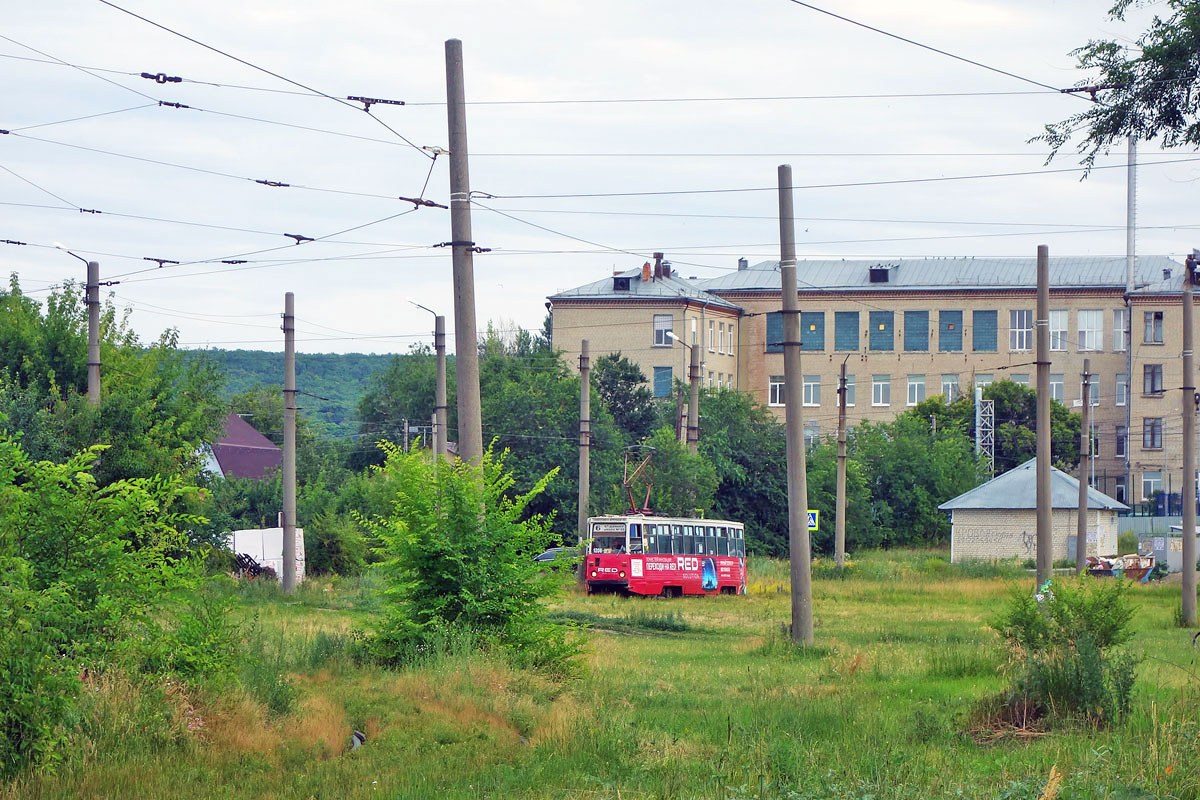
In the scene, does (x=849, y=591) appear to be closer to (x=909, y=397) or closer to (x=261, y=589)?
(x=261, y=589)

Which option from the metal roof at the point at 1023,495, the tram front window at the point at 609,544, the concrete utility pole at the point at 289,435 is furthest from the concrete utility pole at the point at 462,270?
the metal roof at the point at 1023,495

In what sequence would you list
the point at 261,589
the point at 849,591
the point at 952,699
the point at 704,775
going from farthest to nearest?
the point at 849,591 < the point at 261,589 < the point at 952,699 < the point at 704,775

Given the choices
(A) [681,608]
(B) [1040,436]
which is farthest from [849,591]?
(B) [1040,436]

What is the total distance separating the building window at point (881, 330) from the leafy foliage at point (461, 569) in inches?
3103

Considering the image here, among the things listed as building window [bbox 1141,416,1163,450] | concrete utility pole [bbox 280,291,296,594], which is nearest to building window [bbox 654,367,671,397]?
building window [bbox 1141,416,1163,450]

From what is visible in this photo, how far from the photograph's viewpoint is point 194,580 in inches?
506

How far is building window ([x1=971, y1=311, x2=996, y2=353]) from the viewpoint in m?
93.8

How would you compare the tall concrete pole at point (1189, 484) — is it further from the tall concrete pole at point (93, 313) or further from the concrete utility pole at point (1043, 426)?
the tall concrete pole at point (93, 313)

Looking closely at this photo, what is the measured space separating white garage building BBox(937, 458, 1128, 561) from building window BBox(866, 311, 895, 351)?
2913cm

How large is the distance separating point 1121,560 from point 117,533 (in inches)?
1950

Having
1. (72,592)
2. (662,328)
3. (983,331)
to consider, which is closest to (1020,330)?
(983,331)

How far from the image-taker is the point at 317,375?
16188cm

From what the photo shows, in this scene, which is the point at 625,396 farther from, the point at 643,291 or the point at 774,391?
the point at 774,391

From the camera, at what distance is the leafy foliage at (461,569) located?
17.7 m
